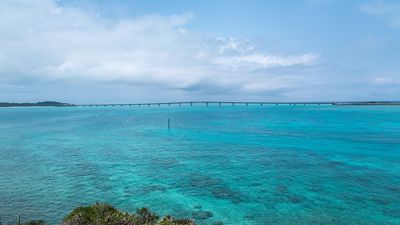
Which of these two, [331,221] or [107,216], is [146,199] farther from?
[331,221]

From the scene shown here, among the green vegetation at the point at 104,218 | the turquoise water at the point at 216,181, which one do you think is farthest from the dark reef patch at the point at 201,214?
the green vegetation at the point at 104,218

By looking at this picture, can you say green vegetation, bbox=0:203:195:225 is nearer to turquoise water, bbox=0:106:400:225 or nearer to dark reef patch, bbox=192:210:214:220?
dark reef patch, bbox=192:210:214:220

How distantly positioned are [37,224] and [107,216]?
231 inches

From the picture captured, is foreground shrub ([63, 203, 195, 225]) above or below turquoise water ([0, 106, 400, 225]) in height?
above

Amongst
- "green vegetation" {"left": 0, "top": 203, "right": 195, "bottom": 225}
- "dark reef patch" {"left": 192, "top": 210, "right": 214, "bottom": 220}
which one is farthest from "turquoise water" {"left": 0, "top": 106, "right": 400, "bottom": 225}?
"green vegetation" {"left": 0, "top": 203, "right": 195, "bottom": 225}

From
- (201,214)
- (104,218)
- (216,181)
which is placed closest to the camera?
(104,218)

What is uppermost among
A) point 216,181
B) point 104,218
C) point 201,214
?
point 104,218

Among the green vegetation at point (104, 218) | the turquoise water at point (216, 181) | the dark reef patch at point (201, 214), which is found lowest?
the dark reef patch at point (201, 214)

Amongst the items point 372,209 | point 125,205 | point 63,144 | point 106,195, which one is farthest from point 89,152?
point 372,209

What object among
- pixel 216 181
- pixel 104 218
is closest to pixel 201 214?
pixel 104 218

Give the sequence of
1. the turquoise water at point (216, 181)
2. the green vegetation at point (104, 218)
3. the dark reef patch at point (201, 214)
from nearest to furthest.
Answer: the green vegetation at point (104, 218), the dark reef patch at point (201, 214), the turquoise water at point (216, 181)

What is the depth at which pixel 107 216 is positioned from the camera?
20953 mm

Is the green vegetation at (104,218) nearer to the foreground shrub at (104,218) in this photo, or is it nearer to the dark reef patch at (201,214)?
the foreground shrub at (104,218)

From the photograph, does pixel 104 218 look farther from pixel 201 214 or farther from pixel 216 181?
pixel 216 181
